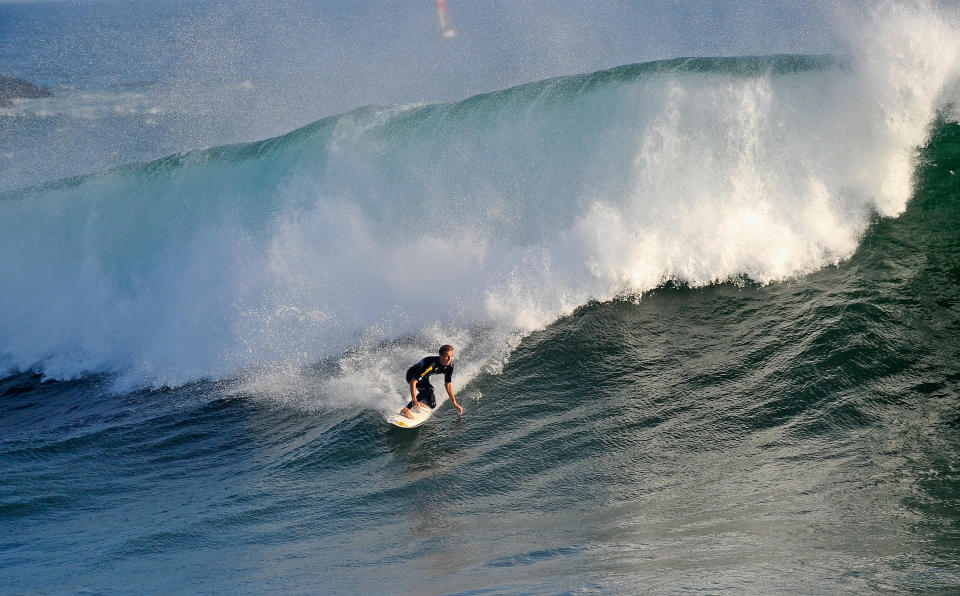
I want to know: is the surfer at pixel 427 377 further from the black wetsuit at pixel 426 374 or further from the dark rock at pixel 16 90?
the dark rock at pixel 16 90

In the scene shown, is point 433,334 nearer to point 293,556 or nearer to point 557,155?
point 557,155

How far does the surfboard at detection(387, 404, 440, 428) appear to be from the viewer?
30.5 ft

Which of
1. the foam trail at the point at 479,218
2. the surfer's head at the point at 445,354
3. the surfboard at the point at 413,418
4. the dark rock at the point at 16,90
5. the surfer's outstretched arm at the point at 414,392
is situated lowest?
the surfboard at the point at 413,418

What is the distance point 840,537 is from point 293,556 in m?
4.53

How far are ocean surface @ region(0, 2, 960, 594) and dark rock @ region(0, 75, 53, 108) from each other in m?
23.3

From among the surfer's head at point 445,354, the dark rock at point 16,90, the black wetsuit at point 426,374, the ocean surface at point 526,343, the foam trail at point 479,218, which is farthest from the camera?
the dark rock at point 16,90

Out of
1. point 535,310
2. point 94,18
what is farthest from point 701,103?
point 94,18

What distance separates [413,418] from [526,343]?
7.72ft

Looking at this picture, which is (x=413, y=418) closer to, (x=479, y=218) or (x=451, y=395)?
(x=451, y=395)

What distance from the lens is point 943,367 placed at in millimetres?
8453

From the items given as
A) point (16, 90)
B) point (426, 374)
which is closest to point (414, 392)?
point (426, 374)

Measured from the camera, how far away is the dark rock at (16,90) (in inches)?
1475

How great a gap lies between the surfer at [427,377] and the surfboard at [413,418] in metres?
0.05

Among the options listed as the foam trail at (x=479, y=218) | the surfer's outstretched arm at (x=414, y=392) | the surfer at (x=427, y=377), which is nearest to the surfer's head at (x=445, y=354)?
the surfer at (x=427, y=377)
